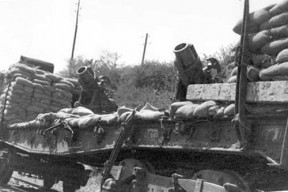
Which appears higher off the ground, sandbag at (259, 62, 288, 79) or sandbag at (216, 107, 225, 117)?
sandbag at (259, 62, 288, 79)

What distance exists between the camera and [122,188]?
5.24 metres

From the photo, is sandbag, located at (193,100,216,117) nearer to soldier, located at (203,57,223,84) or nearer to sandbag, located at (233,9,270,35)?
sandbag, located at (233,9,270,35)

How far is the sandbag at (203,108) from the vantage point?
162 inches

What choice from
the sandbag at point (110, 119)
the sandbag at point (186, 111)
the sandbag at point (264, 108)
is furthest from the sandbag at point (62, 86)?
the sandbag at point (264, 108)

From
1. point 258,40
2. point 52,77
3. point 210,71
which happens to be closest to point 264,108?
point 258,40

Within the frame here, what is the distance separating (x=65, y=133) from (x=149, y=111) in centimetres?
216

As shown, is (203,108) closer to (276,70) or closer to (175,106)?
(175,106)

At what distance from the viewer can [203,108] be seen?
4125 mm

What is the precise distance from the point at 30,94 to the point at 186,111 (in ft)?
20.5

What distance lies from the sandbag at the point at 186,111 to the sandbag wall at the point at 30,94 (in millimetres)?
6050

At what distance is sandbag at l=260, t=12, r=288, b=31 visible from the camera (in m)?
3.94

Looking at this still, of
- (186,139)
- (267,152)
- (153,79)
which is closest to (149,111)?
(186,139)

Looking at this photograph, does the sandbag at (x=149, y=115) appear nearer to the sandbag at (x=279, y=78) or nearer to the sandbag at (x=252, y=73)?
the sandbag at (x=252, y=73)

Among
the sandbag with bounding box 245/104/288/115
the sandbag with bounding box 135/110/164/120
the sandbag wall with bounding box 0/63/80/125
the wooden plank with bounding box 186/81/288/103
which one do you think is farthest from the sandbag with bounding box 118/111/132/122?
the sandbag wall with bounding box 0/63/80/125
